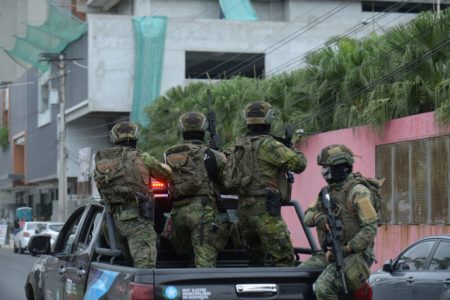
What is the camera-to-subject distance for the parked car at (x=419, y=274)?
11.1 m

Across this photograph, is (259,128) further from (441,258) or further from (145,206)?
(441,258)

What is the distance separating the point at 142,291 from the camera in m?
6.22

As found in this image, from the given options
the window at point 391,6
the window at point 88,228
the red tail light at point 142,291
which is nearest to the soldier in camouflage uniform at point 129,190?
the window at point 88,228

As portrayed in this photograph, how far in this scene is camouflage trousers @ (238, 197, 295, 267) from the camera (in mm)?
7387

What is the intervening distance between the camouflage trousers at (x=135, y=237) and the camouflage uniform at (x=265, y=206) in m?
0.78

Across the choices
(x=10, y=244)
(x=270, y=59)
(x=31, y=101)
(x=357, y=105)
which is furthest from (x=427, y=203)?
(x=31, y=101)

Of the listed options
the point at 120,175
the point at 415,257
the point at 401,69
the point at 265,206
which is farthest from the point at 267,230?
the point at 401,69

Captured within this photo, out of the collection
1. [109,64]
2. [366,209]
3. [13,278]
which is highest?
[109,64]

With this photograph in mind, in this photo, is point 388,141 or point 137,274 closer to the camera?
point 137,274

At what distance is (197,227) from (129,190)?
24.9 inches

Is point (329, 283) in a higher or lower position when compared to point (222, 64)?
lower

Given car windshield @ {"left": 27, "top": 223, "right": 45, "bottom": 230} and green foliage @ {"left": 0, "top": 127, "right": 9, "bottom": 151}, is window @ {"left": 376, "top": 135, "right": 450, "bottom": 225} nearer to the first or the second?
car windshield @ {"left": 27, "top": 223, "right": 45, "bottom": 230}

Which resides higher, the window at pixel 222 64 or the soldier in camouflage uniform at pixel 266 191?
the window at pixel 222 64

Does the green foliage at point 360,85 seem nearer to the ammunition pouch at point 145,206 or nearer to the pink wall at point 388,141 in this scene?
the pink wall at point 388,141
